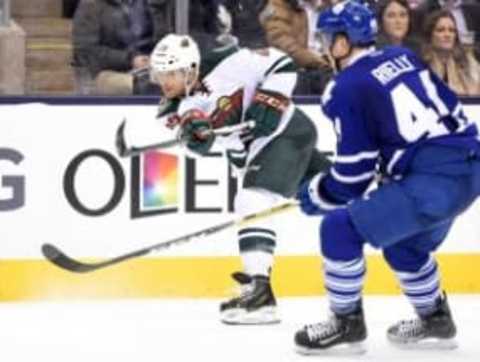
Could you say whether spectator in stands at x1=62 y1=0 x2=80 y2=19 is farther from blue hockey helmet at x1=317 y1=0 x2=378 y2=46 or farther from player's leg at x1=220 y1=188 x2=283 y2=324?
blue hockey helmet at x1=317 y1=0 x2=378 y2=46

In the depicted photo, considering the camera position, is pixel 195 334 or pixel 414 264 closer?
pixel 414 264

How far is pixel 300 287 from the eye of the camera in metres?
5.31

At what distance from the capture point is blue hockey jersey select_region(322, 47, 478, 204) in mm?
3896

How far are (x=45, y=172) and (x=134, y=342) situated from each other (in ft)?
3.17

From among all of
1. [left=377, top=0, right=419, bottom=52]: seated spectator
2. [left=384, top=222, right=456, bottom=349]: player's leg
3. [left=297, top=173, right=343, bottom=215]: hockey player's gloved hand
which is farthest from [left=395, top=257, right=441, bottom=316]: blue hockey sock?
[left=377, top=0, right=419, bottom=52]: seated spectator

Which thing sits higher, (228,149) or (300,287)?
(228,149)

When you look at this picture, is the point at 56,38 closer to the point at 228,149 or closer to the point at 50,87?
the point at 50,87

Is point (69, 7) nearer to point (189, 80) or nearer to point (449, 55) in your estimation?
point (189, 80)

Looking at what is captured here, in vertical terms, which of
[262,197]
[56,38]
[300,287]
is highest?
[56,38]

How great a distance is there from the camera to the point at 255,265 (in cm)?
482

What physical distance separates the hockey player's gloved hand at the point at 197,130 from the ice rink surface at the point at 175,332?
21.7 inches

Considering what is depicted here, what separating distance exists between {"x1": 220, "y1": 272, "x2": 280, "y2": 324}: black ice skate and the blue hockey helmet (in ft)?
3.42

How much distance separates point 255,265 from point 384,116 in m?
1.06

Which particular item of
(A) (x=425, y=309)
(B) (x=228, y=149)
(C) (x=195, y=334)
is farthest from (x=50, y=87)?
(A) (x=425, y=309)
